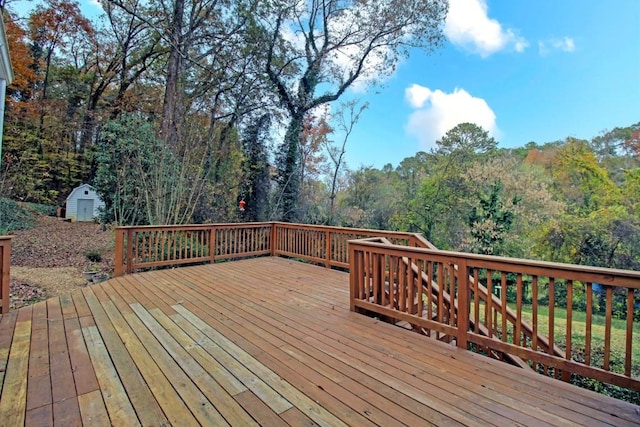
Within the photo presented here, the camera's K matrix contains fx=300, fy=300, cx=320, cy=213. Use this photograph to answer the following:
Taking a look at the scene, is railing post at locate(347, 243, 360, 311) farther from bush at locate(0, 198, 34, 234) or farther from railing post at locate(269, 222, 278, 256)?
bush at locate(0, 198, 34, 234)

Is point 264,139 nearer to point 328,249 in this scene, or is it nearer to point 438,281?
point 328,249

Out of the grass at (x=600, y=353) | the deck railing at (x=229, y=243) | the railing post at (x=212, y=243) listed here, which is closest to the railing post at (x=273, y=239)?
the deck railing at (x=229, y=243)

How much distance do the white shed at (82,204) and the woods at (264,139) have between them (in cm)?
119

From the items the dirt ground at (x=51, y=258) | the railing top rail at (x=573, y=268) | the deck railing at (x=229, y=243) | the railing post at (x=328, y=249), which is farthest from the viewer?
the railing post at (x=328, y=249)

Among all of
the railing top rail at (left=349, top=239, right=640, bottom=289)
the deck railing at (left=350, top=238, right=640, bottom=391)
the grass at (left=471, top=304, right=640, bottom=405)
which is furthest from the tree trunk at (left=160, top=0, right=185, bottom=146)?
the grass at (left=471, top=304, right=640, bottom=405)

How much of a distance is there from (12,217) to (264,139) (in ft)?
27.1

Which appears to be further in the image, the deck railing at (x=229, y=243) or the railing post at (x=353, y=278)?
the deck railing at (x=229, y=243)

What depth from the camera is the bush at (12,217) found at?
8.85 meters

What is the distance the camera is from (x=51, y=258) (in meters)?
7.47

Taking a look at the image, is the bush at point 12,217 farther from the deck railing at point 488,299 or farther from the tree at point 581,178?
the tree at point 581,178

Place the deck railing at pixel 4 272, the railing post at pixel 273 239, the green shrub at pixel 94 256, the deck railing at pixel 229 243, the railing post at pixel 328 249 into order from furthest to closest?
the green shrub at pixel 94 256 < the railing post at pixel 273 239 < the railing post at pixel 328 249 < the deck railing at pixel 229 243 < the deck railing at pixel 4 272

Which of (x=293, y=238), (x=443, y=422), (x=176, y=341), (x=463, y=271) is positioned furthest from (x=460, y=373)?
(x=293, y=238)

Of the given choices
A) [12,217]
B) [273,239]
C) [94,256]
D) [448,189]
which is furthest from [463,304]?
[448,189]

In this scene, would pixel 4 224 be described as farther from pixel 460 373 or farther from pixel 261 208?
pixel 460 373
